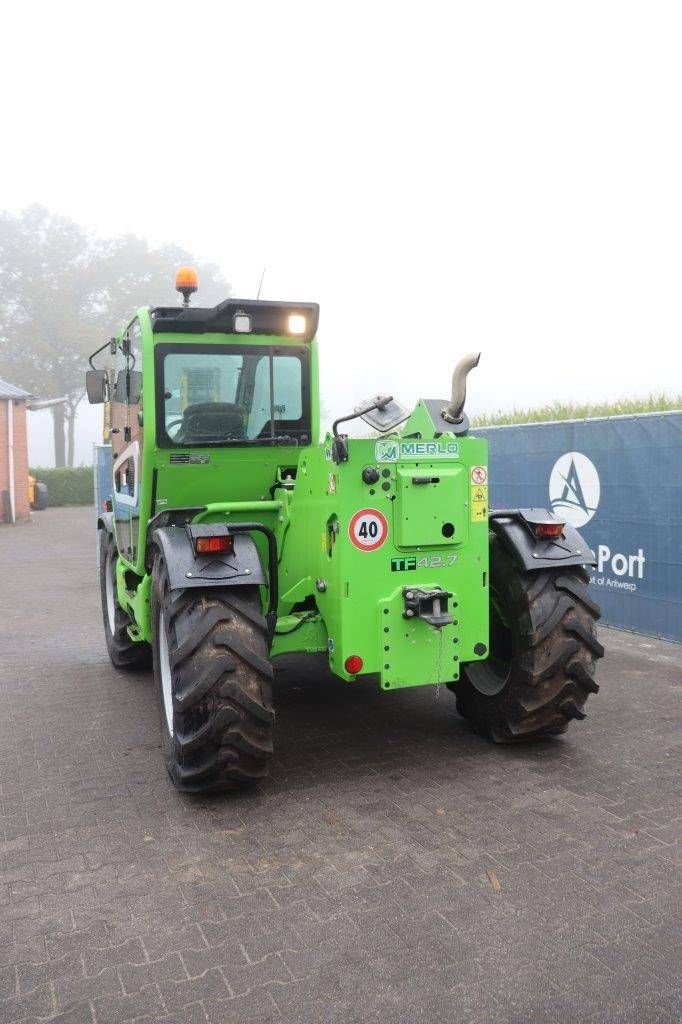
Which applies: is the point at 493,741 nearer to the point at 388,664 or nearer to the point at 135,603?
the point at 388,664

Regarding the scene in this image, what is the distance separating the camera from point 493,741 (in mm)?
4977

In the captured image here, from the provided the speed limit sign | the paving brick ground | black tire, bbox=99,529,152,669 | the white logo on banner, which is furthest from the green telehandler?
the white logo on banner

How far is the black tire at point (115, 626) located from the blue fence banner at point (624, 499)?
4.52 meters

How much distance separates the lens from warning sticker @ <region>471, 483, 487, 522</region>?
4520 millimetres

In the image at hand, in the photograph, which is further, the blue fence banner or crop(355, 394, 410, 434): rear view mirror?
the blue fence banner

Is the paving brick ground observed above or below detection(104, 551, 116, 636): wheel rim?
below

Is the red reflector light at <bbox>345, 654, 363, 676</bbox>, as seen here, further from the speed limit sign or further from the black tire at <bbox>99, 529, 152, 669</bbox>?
the black tire at <bbox>99, 529, 152, 669</bbox>

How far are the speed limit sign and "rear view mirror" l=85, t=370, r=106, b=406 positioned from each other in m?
2.88

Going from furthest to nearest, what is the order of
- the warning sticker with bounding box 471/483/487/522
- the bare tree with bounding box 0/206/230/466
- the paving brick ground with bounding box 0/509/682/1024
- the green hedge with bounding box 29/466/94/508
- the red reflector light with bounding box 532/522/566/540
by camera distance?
the bare tree with bounding box 0/206/230/466, the green hedge with bounding box 29/466/94/508, the red reflector light with bounding box 532/522/566/540, the warning sticker with bounding box 471/483/487/522, the paving brick ground with bounding box 0/509/682/1024

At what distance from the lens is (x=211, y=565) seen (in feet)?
14.3

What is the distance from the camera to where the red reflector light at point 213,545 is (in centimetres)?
434

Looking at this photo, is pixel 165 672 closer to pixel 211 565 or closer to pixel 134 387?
pixel 211 565

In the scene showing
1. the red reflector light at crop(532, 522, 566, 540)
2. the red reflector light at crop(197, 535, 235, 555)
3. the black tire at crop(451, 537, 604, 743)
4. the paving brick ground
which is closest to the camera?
the paving brick ground

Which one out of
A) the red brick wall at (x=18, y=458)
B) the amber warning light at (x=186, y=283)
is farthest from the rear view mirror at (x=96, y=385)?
the red brick wall at (x=18, y=458)
